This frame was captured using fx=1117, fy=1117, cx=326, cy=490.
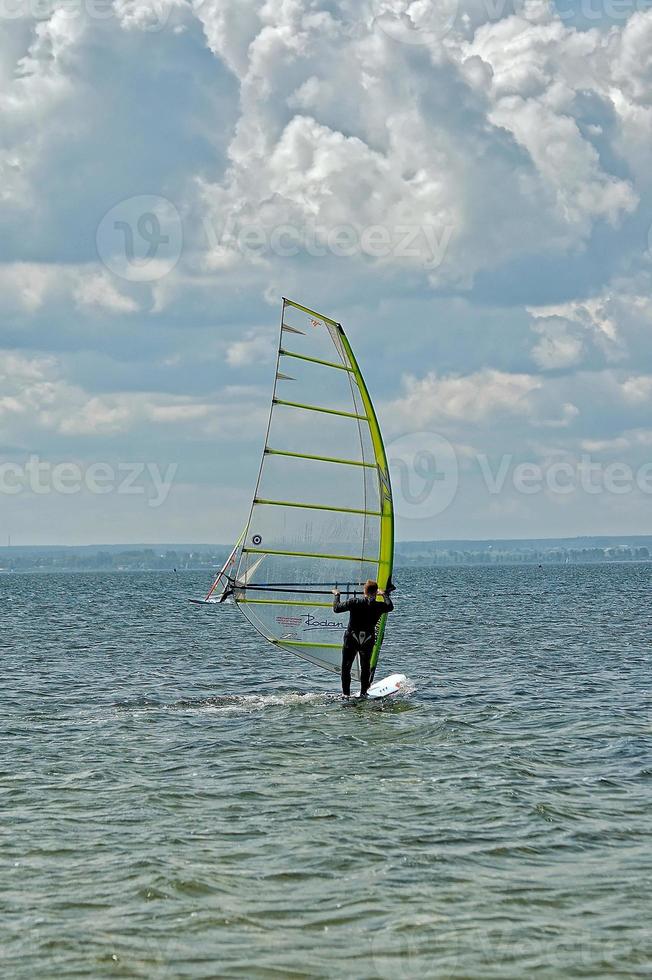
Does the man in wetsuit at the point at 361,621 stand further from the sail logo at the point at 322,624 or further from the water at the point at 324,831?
the water at the point at 324,831

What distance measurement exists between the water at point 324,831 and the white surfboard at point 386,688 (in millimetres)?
453

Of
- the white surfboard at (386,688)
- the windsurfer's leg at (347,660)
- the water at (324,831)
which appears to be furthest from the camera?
the white surfboard at (386,688)

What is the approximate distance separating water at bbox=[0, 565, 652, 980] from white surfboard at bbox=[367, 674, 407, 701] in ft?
1.49

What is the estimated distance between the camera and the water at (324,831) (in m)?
8.18

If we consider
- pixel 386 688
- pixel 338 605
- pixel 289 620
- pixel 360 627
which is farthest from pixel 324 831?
pixel 386 688

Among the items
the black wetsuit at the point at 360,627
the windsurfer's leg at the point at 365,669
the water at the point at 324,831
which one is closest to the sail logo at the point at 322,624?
the black wetsuit at the point at 360,627

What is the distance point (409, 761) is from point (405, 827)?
11.2 ft

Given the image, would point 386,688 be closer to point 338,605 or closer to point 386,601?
point 386,601

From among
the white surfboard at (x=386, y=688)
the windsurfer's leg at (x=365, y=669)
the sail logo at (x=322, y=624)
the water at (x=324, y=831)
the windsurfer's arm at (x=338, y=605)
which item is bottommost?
the water at (x=324, y=831)

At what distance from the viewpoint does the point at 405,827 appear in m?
11.4

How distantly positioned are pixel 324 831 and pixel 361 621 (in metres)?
8.14

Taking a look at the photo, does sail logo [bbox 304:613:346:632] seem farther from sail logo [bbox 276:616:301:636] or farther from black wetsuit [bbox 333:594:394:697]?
black wetsuit [bbox 333:594:394:697]

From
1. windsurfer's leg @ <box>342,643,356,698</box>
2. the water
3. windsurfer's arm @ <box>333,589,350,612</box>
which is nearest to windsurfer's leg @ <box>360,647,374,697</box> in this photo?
windsurfer's leg @ <box>342,643,356,698</box>

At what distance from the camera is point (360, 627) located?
19.3 meters
